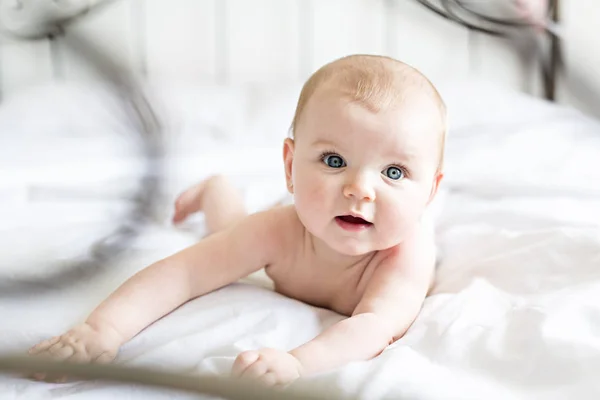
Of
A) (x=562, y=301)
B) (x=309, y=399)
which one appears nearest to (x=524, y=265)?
Answer: (x=562, y=301)

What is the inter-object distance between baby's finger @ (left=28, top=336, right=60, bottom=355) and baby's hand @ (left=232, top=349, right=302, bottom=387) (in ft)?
0.69

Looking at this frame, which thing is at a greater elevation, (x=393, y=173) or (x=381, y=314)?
(x=393, y=173)

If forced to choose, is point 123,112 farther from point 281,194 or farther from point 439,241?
point 439,241

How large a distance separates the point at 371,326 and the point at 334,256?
162mm

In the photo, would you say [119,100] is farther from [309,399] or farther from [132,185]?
[309,399]

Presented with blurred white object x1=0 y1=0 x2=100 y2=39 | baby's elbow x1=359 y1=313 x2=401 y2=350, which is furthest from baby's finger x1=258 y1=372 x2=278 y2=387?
blurred white object x1=0 y1=0 x2=100 y2=39

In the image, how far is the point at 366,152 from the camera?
33.2 inches

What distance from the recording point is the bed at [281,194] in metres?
0.70

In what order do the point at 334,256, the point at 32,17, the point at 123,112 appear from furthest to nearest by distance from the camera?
the point at 32,17
the point at 123,112
the point at 334,256

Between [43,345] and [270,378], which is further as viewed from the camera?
[43,345]

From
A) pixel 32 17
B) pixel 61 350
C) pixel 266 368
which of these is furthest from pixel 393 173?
pixel 32 17

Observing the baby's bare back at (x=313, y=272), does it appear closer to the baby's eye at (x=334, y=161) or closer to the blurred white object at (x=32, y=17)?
the baby's eye at (x=334, y=161)

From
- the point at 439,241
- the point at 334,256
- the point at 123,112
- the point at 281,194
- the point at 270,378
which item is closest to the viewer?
the point at 270,378

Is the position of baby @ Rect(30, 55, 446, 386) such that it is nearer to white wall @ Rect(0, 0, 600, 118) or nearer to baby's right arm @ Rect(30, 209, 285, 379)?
baby's right arm @ Rect(30, 209, 285, 379)
